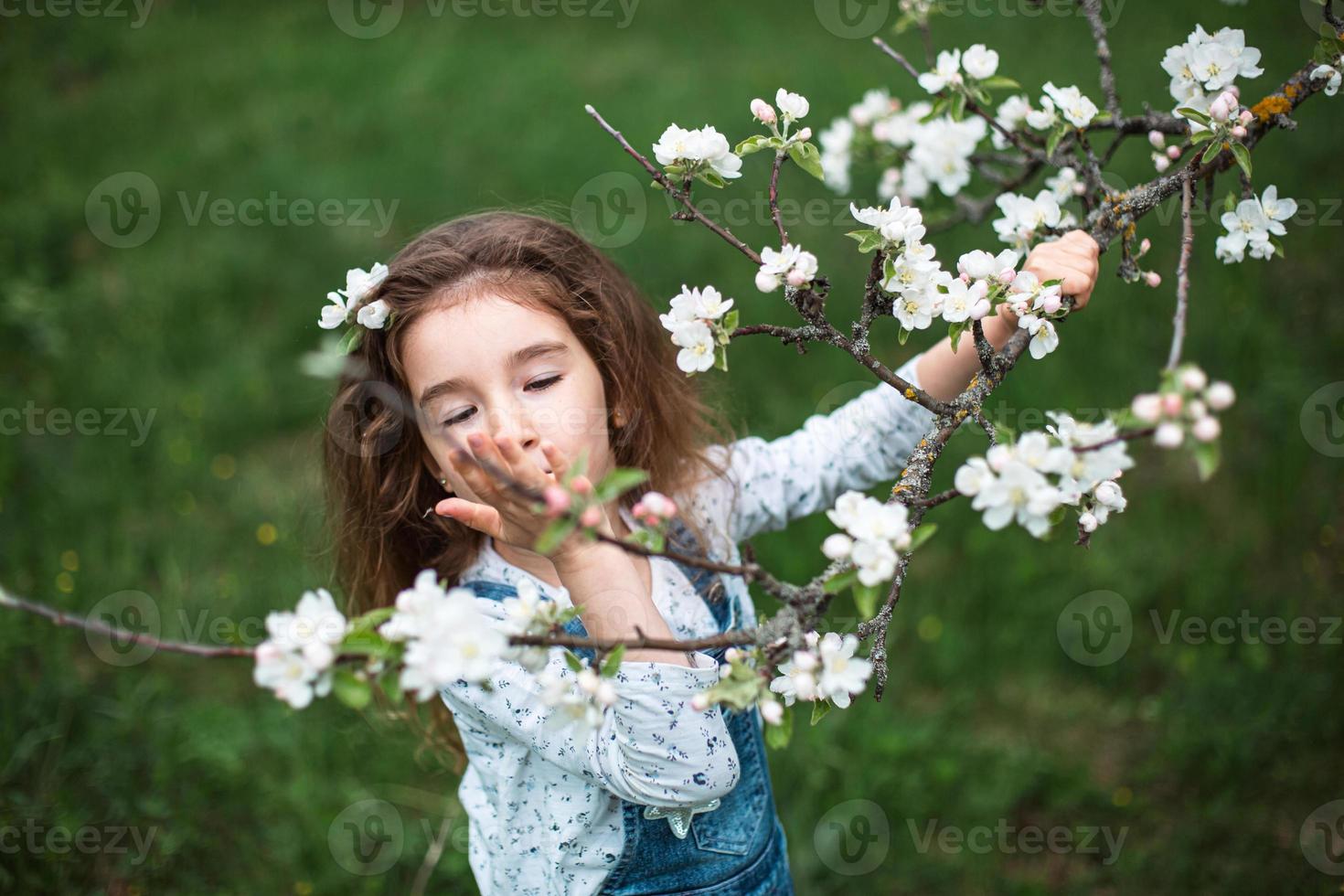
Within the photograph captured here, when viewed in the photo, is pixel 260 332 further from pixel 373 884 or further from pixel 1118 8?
pixel 1118 8

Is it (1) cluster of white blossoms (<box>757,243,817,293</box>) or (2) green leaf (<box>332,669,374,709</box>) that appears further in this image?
(1) cluster of white blossoms (<box>757,243,817,293</box>)

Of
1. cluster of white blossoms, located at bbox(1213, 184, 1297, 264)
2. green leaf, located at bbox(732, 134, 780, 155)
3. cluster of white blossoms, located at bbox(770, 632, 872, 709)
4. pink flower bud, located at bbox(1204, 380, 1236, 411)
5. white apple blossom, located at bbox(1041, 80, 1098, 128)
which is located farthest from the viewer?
white apple blossom, located at bbox(1041, 80, 1098, 128)

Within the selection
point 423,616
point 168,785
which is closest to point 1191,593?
point 423,616

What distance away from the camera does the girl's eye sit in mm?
1603

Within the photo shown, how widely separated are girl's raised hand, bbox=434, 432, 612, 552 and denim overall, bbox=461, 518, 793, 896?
14.8 inches

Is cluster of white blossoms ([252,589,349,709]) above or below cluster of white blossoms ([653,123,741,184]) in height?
below

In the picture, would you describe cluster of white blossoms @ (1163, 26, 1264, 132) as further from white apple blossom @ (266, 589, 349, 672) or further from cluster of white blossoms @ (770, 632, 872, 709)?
white apple blossom @ (266, 589, 349, 672)

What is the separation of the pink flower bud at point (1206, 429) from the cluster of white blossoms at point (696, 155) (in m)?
0.65

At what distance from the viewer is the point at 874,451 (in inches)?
75.3

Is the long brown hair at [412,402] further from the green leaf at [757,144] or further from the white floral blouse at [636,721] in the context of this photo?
the green leaf at [757,144]
